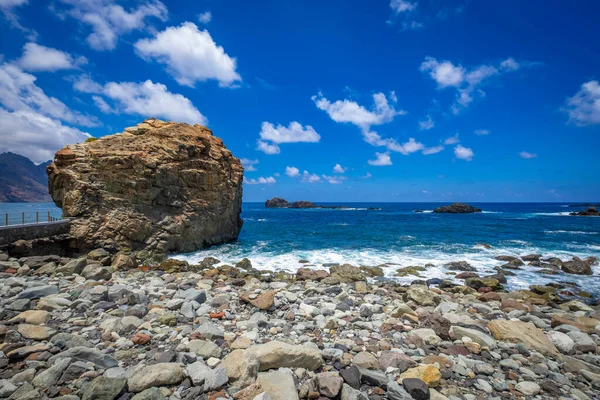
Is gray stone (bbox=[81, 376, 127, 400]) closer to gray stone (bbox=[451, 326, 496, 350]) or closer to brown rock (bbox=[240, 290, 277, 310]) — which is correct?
brown rock (bbox=[240, 290, 277, 310])

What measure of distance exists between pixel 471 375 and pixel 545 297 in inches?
419

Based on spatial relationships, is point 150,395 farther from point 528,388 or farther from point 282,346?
point 528,388

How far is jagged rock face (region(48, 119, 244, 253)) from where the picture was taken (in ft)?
65.4

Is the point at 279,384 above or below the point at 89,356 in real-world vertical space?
below

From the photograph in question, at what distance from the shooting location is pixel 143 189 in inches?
845

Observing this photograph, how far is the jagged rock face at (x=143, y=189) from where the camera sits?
19.9 meters

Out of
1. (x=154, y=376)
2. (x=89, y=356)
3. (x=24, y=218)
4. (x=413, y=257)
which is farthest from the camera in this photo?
(x=413, y=257)

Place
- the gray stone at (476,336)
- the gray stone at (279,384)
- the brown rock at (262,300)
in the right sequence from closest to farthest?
the gray stone at (279,384), the gray stone at (476,336), the brown rock at (262,300)

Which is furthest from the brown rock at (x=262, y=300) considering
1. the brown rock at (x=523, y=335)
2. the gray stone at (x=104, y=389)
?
the brown rock at (x=523, y=335)

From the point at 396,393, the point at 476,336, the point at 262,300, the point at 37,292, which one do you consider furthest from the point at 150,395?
the point at 476,336

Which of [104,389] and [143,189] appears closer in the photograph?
[104,389]

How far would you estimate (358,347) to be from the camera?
6.12 m

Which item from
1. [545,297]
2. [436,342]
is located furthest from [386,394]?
[545,297]

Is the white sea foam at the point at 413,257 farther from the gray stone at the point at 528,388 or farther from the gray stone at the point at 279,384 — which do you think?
the gray stone at the point at 279,384
